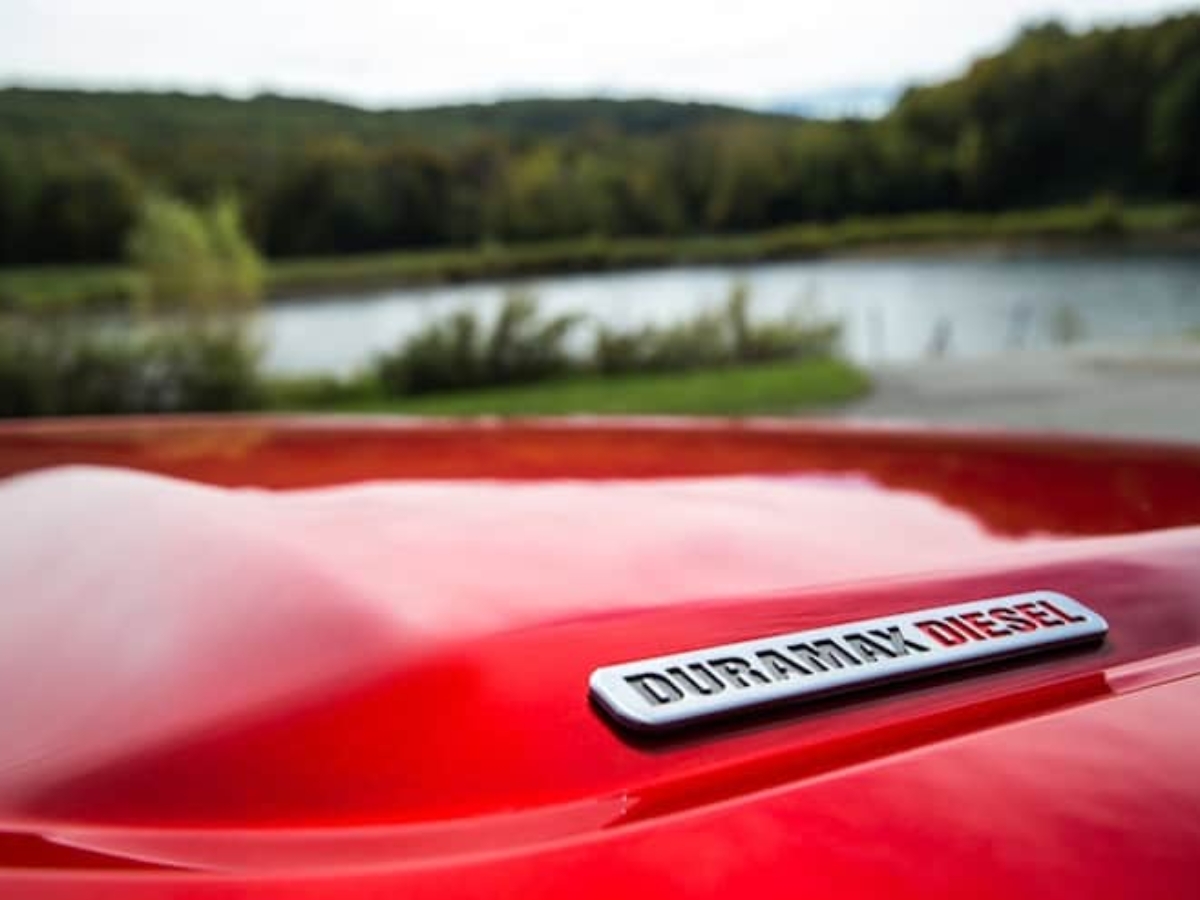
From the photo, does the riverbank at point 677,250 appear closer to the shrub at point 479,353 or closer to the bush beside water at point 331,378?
the bush beside water at point 331,378

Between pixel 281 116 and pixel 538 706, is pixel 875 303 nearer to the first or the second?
pixel 281 116

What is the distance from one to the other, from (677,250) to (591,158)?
5.75 metres

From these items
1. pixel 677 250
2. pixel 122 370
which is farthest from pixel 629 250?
pixel 122 370

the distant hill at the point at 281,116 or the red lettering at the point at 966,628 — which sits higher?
the distant hill at the point at 281,116

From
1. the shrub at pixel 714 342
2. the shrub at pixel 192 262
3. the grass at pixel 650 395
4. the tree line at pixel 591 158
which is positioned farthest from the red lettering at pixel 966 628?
the shrub at pixel 192 262

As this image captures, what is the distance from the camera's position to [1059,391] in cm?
1337

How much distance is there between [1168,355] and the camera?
1562 cm

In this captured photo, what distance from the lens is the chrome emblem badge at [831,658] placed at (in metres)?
0.79

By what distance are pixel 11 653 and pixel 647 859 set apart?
0.58 meters

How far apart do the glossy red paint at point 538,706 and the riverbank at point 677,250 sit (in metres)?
15.6

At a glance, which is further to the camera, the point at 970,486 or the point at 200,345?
the point at 200,345

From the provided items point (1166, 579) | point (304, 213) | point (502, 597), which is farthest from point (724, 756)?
point (304, 213)

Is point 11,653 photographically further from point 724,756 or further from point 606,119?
point 606,119

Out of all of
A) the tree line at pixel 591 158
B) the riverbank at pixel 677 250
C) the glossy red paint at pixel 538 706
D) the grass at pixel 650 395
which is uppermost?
the tree line at pixel 591 158
